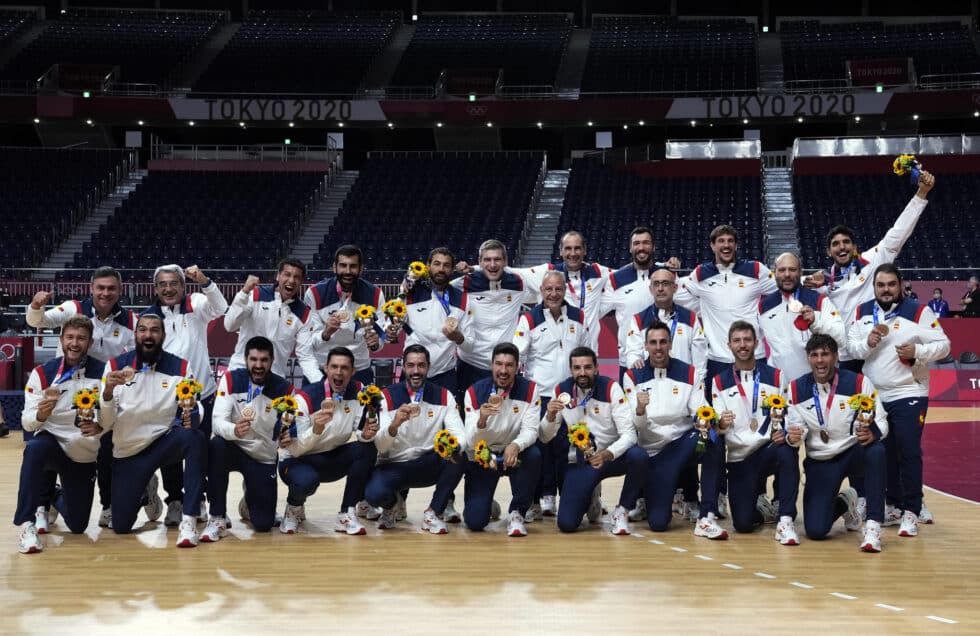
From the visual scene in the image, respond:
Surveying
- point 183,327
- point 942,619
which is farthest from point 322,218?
point 942,619

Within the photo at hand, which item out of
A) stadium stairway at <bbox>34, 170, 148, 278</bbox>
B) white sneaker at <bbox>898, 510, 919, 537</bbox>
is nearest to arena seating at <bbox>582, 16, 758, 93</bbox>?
stadium stairway at <bbox>34, 170, 148, 278</bbox>

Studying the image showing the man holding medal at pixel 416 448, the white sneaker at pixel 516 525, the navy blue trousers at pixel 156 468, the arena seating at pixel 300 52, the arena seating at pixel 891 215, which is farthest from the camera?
the arena seating at pixel 300 52

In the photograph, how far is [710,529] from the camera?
7.34m

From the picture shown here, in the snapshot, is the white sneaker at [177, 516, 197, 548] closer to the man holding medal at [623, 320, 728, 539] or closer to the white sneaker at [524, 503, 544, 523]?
the white sneaker at [524, 503, 544, 523]

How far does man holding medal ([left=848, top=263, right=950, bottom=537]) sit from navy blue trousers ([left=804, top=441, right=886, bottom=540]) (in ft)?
1.56

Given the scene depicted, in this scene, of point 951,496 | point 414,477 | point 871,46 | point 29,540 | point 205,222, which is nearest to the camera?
point 29,540

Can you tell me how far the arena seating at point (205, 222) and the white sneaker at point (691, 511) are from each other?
1557 cm

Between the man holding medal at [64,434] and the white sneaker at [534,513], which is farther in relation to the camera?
the white sneaker at [534,513]

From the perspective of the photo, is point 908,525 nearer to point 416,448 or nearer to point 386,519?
point 416,448

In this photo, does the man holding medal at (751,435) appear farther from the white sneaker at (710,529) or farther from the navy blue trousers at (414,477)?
the navy blue trousers at (414,477)

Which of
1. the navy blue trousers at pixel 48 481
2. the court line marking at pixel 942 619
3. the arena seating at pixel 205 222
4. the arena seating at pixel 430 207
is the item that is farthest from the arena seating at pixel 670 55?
the court line marking at pixel 942 619

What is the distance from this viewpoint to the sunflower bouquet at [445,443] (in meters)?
7.37

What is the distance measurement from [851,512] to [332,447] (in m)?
3.99

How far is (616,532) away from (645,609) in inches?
78.7
